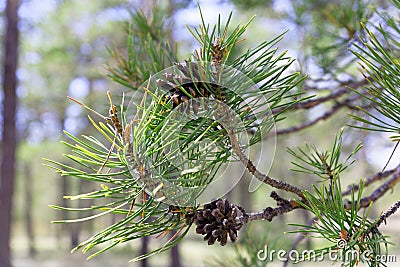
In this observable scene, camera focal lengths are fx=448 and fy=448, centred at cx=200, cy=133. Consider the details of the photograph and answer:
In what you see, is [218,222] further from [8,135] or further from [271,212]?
[8,135]

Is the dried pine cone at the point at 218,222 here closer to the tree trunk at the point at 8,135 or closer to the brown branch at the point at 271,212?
the brown branch at the point at 271,212

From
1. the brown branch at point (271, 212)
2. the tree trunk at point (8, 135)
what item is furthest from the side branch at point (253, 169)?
the tree trunk at point (8, 135)

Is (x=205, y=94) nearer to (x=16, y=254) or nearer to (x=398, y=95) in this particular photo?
(x=398, y=95)

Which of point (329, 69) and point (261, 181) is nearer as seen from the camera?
point (261, 181)

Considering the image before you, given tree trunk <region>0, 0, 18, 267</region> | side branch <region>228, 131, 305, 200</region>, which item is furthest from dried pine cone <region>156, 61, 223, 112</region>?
tree trunk <region>0, 0, 18, 267</region>

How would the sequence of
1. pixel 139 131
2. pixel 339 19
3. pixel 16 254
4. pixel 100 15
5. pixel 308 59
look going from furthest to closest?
1. pixel 16 254
2. pixel 100 15
3. pixel 308 59
4. pixel 339 19
5. pixel 139 131

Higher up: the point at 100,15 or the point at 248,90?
the point at 100,15

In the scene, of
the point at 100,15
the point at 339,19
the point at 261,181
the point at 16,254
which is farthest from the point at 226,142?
the point at 16,254

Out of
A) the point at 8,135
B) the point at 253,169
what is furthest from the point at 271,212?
the point at 8,135
